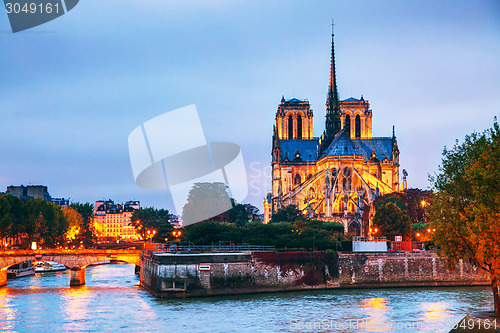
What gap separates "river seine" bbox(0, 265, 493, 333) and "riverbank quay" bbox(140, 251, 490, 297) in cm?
153

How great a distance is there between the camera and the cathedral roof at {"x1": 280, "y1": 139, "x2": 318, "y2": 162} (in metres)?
122

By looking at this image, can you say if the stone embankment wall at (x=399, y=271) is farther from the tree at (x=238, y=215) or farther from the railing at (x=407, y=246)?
the tree at (x=238, y=215)

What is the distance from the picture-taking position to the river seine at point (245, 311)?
1425 inches

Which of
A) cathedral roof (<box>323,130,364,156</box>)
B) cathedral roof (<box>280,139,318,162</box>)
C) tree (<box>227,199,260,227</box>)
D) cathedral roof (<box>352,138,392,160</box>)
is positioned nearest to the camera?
tree (<box>227,199,260,227</box>)

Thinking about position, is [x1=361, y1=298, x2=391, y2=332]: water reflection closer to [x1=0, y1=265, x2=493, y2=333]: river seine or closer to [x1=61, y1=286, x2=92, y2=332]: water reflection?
[x1=0, y1=265, x2=493, y2=333]: river seine

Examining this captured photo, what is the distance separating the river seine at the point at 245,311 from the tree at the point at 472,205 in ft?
21.7

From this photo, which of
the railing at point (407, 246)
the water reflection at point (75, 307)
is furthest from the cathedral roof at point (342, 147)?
the water reflection at point (75, 307)

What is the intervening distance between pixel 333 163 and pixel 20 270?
176 feet

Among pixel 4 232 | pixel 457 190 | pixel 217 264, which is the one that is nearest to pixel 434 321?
pixel 457 190

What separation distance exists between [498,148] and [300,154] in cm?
9385

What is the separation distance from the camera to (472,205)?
1189 inches

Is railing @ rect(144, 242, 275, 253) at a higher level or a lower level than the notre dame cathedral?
lower

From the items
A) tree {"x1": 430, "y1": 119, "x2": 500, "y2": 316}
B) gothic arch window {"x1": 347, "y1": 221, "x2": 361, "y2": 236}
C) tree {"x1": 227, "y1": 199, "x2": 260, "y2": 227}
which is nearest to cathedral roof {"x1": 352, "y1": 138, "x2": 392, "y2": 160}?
gothic arch window {"x1": 347, "y1": 221, "x2": 361, "y2": 236}

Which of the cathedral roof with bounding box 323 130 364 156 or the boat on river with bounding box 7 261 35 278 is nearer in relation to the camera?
the boat on river with bounding box 7 261 35 278
